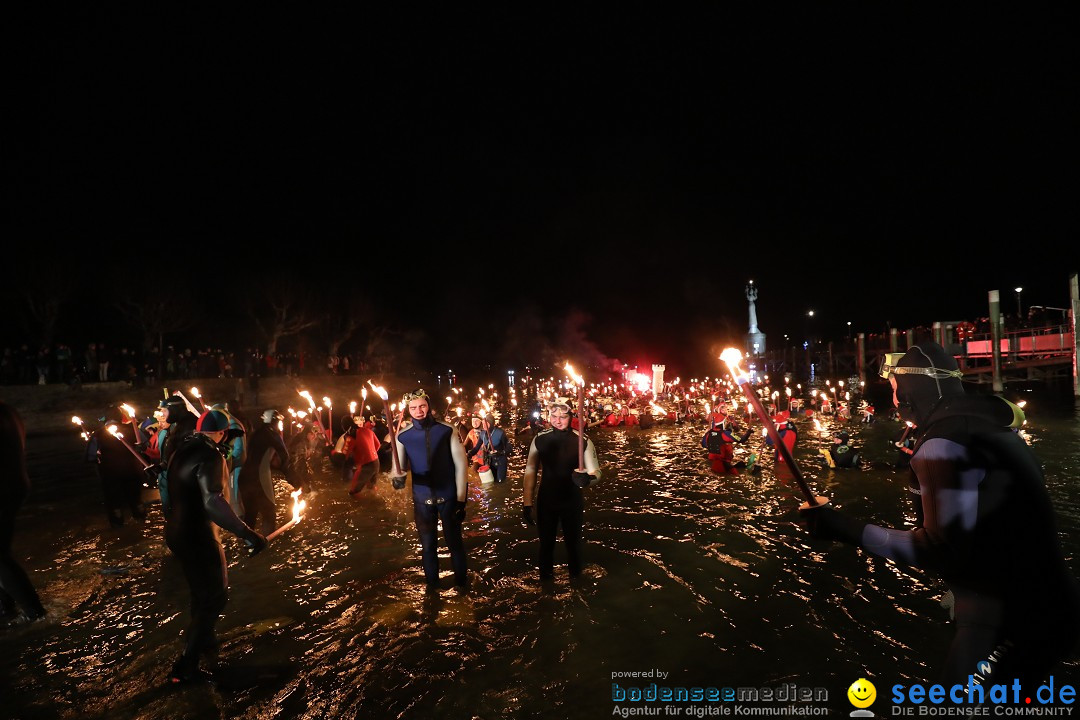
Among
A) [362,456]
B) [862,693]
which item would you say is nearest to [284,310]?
[362,456]

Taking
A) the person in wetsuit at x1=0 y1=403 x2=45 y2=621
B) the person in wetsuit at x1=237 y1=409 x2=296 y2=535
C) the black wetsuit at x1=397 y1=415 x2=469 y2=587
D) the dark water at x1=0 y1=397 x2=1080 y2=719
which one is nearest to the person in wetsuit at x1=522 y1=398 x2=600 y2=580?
the dark water at x1=0 y1=397 x2=1080 y2=719

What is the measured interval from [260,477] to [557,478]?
4996 mm

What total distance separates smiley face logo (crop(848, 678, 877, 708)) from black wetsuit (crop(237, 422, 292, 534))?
7.60 m

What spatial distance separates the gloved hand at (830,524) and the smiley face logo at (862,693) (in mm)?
2230

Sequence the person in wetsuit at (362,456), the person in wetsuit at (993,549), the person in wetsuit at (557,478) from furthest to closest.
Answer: the person in wetsuit at (362,456) → the person in wetsuit at (557,478) → the person in wetsuit at (993,549)

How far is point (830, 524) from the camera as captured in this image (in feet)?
8.93

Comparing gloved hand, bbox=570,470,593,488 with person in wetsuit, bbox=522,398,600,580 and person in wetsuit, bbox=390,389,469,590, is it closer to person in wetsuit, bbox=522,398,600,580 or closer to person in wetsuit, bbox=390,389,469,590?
person in wetsuit, bbox=522,398,600,580

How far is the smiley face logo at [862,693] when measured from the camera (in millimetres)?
4039

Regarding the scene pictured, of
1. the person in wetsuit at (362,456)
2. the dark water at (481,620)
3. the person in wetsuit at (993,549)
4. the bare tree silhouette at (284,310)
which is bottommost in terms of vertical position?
the dark water at (481,620)

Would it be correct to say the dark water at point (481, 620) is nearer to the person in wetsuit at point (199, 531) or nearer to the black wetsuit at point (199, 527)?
the person in wetsuit at point (199, 531)

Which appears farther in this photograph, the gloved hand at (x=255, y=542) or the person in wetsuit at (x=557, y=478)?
the person in wetsuit at (x=557, y=478)

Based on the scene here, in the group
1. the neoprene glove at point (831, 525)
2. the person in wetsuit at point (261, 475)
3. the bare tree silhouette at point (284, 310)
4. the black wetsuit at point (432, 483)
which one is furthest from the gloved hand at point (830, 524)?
the bare tree silhouette at point (284, 310)

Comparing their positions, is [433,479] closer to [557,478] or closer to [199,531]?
[557,478]

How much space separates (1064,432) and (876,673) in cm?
1922
